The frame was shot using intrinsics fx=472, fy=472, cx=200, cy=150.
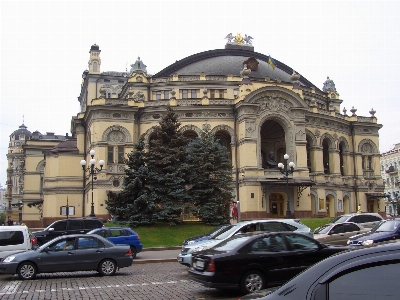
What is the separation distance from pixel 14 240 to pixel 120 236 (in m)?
5.39

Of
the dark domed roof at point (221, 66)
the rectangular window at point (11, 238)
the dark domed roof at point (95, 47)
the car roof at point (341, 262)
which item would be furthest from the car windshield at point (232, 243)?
the dark domed roof at point (95, 47)

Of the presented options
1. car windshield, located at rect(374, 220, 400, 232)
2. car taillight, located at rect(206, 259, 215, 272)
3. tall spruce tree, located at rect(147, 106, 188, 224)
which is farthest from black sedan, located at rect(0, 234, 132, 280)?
tall spruce tree, located at rect(147, 106, 188, 224)

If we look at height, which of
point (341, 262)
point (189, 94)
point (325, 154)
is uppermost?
point (189, 94)

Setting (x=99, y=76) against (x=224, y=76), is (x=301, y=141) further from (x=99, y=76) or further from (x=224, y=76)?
(x=99, y=76)

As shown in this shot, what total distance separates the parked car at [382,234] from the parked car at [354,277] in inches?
609

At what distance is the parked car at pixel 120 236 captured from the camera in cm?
2358

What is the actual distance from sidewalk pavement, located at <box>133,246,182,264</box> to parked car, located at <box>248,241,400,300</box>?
1941 cm

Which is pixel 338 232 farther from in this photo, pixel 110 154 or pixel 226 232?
pixel 110 154

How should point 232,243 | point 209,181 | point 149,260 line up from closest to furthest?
point 232,243, point 149,260, point 209,181

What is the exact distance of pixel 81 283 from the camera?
16.3m

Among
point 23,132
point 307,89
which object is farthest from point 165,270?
point 23,132

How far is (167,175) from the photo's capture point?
3753 centimetres

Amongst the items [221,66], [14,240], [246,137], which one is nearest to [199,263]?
[14,240]

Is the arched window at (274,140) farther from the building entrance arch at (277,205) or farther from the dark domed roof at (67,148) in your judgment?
the dark domed roof at (67,148)
